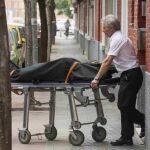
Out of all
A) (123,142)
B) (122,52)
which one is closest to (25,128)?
(123,142)

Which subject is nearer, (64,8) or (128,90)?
(128,90)

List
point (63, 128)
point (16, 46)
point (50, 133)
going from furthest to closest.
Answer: point (16, 46), point (63, 128), point (50, 133)

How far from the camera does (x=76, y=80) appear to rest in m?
9.23

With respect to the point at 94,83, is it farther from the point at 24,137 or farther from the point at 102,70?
the point at 24,137

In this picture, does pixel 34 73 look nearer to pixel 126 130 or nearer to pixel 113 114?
pixel 126 130

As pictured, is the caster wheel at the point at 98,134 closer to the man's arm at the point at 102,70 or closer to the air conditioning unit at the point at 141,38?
the man's arm at the point at 102,70

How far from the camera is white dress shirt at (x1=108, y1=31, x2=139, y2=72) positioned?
898 cm

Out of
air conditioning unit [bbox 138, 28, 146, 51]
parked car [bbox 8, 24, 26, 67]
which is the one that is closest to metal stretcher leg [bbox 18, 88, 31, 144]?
air conditioning unit [bbox 138, 28, 146, 51]

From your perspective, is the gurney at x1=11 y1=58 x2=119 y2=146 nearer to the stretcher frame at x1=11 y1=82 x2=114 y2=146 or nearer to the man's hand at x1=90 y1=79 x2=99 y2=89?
the stretcher frame at x1=11 y1=82 x2=114 y2=146

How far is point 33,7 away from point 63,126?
484cm

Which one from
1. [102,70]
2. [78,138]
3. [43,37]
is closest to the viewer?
[102,70]

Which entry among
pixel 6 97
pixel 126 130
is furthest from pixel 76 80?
pixel 6 97

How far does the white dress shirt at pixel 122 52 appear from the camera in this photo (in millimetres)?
8977

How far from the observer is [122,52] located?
355 inches
